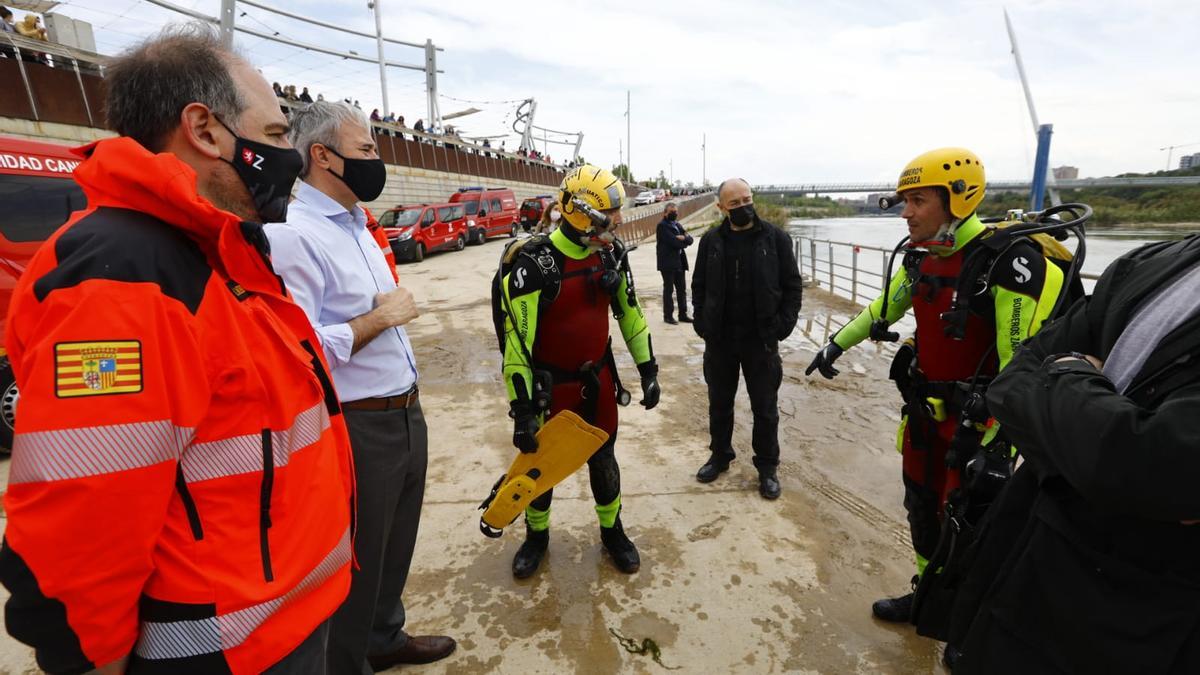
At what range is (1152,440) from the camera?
952mm

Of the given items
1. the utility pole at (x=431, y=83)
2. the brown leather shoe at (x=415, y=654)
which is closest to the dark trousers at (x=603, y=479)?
the brown leather shoe at (x=415, y=654)

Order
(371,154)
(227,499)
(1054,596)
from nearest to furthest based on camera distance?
(227,499) < (1054,596) < (371,154)

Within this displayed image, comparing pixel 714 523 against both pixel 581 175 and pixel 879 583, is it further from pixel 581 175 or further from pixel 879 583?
pixel 581 175

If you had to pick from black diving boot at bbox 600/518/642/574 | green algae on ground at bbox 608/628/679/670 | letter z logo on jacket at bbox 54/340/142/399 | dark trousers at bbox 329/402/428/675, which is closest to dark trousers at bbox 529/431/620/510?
black diving boot at bbox 600/518/642/574

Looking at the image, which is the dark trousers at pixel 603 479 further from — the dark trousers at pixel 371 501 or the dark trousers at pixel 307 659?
the dark trousers at pixel 307 659

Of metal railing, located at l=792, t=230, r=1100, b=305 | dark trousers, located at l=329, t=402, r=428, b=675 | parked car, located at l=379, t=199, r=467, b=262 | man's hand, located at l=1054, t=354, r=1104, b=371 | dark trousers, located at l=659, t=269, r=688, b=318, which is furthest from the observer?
parked car, located at l=379, t=199, r=467, b=262

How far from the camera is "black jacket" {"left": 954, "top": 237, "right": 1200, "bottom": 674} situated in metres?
0.97

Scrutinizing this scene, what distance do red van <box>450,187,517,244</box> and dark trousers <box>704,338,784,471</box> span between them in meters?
16.5

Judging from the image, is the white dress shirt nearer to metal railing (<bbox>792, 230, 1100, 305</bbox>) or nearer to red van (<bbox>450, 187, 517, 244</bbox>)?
metal railing (<bbox>792, 230, 1100, 305</bbox>)

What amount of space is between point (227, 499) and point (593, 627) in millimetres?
1930

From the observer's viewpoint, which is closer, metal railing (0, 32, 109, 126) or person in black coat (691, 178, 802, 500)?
person in black coat (691, 178, 802, 500)

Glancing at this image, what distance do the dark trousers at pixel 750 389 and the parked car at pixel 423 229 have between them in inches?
492

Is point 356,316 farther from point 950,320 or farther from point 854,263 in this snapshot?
point 854,263

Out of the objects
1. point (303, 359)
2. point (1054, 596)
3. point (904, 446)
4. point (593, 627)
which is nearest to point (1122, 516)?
point (1054, 596)
